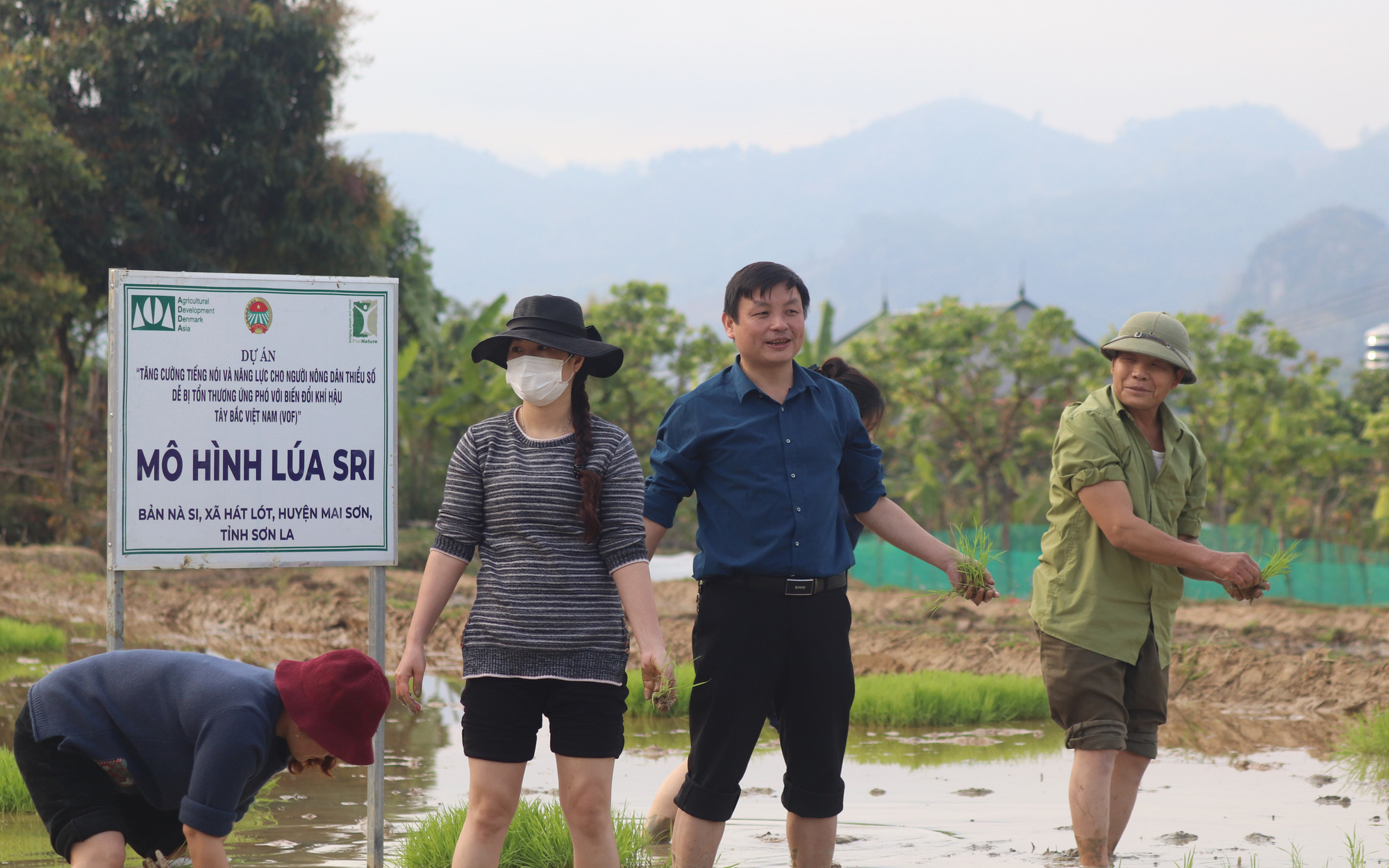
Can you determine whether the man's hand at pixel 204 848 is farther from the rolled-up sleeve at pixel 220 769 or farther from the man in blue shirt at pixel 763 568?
the man in blue shirt at pixel 763 568

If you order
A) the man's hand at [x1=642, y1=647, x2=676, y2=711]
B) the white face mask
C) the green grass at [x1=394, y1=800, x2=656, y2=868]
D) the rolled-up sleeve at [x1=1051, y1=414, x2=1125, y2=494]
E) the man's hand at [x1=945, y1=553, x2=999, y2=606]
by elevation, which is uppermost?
the white face mask

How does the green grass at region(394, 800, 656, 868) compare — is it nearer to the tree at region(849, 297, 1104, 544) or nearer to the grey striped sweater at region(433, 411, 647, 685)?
the grey striped sweater at region(433, 411, 647, 685)

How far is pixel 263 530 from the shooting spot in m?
4.55

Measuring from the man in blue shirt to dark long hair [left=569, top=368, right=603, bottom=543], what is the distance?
269 mm

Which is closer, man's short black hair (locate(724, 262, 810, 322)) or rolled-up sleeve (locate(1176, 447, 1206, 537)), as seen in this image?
man's short black hair (locate(724, 262, 810, 322))

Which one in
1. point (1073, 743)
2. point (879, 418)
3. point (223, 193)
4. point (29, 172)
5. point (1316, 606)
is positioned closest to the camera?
point (1073, 743)

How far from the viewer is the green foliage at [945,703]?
8703 millimetres

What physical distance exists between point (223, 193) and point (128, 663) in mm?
19792

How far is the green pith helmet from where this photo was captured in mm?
4348

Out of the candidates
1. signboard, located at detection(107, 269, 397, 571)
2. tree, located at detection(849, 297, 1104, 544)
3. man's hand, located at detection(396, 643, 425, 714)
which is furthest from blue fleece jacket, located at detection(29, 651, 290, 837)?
tree, located at detection(849, 297, 1104, 544)

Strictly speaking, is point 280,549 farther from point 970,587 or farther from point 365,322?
point 970,587

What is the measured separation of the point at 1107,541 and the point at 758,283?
1.48 metres

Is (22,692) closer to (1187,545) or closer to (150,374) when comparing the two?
(150,374)

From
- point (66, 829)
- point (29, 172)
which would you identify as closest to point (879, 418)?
point (66, 829)
